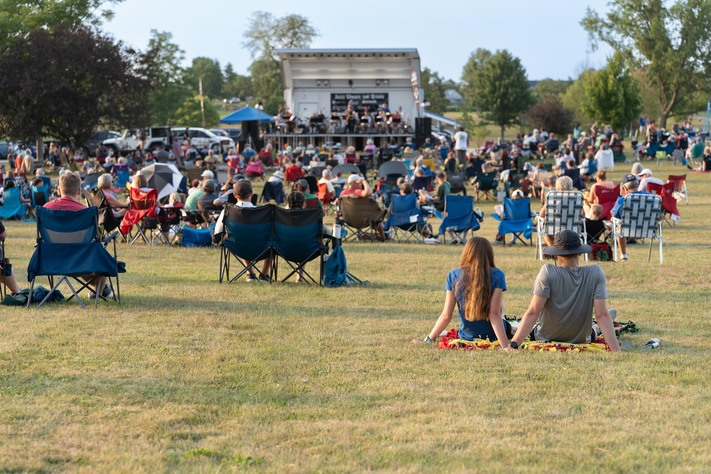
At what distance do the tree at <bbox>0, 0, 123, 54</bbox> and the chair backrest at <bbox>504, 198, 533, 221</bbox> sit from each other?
82.6 ft

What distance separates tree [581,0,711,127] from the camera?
49312 millimetres

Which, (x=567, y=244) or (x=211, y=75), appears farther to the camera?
(x=211, y=75)

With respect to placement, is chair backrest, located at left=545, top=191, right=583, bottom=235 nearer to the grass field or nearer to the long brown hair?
the grass field

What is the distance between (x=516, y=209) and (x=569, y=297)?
818 centimetres

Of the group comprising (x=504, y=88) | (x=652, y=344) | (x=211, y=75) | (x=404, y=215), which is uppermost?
(x=211, y=75)

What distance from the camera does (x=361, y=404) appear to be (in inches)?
228

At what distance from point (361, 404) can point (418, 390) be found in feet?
1.49

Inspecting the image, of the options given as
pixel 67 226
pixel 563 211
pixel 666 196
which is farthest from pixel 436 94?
pixel 67 226

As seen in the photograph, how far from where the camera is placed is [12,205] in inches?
762

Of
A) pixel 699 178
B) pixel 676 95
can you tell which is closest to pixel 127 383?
pixel 699 178

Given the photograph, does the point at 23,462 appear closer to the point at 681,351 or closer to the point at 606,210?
the point at 681,351

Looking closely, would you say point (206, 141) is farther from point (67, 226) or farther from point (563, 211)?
point (67, 226)

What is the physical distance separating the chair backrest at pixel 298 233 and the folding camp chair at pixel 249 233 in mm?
85

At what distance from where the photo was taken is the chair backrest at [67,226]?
29.8 feet
